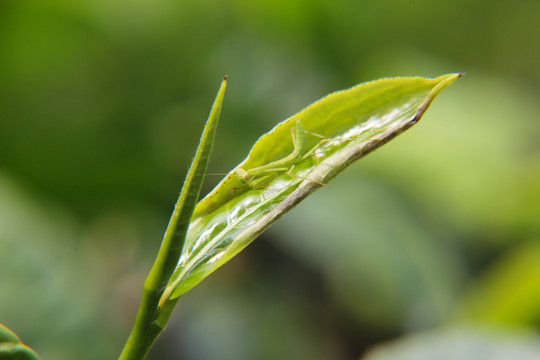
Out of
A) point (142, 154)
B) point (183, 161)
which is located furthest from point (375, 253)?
point (142, 154)

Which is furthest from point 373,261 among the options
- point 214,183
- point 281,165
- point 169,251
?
point 169,251

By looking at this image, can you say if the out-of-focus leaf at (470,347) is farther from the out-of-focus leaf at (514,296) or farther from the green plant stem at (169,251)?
the green plant stem at (169,251)

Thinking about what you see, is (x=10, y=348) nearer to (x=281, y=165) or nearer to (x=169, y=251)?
(x=169, y=251)

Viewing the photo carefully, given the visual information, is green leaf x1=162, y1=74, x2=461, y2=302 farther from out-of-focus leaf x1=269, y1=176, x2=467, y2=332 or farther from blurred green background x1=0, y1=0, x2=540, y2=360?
out-of-focus leaf x1=269, y1=176, x2=467, y2=332

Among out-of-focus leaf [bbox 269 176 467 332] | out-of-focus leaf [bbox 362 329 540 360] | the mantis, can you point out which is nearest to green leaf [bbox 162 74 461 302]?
A: the mantis

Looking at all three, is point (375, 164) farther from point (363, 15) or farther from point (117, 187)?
point (117, 187)

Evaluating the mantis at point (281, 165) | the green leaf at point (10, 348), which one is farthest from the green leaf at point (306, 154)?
the green leaf at point (10, 348)
